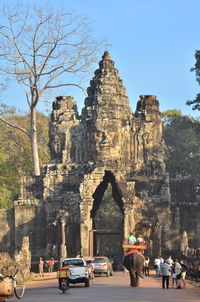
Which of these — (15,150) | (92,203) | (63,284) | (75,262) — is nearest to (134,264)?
(63,284)

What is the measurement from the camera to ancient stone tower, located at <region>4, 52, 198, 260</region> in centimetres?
4822

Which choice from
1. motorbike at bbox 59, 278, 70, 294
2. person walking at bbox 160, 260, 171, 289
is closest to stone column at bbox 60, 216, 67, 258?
person walking at bbox 160, 260, 171, 289

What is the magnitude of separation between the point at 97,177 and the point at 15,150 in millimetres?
27211

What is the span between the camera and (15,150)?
244 feet

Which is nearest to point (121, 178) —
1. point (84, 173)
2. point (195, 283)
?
point (84, 173)

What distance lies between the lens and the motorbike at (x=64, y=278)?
86.6 feet

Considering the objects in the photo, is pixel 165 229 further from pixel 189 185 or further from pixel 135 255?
pixel 135 255

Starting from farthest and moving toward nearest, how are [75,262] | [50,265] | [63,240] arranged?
[63,240], [50,265], [75,262]

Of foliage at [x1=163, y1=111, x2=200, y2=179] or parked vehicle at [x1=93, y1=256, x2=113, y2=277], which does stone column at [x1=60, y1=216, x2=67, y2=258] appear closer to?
parked vehicle at [x1=93, y1=256, x2=113, y2=277]

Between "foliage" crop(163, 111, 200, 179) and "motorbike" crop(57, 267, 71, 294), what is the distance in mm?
44225

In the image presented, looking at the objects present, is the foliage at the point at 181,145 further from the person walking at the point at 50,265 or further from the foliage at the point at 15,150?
the person walking at the point at 50,265

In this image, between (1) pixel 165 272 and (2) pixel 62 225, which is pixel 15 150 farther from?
(1) pixel 165 272

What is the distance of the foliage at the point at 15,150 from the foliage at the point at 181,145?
13163 millimetres

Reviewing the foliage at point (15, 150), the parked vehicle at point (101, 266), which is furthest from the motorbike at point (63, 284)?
the foliage at point (15, 150)
